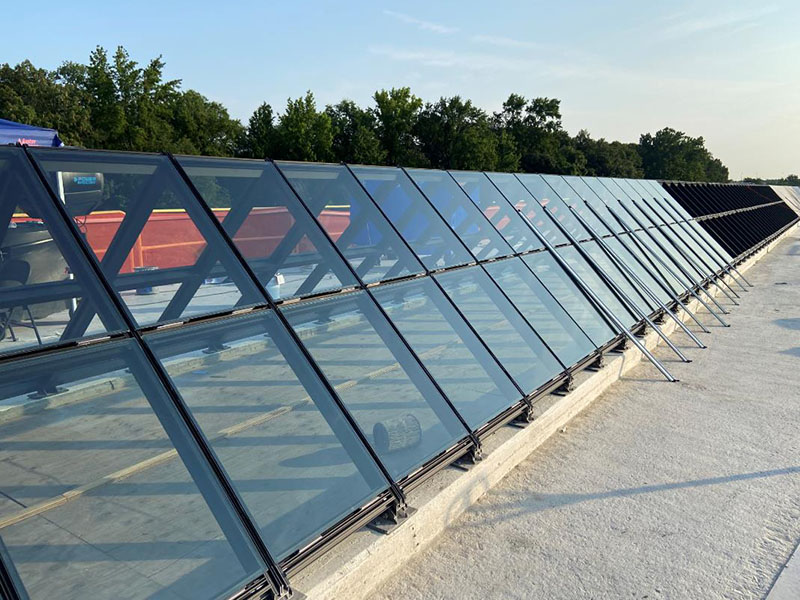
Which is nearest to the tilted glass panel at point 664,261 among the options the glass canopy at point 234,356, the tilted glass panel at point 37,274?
the glass canopy at point 234,356

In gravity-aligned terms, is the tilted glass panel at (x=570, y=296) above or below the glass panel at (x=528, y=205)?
below

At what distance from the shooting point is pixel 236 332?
171 inches

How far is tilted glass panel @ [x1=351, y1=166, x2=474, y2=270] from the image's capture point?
6973 millimetres

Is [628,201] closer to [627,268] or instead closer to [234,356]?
[627,268]

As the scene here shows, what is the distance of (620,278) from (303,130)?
45145mm

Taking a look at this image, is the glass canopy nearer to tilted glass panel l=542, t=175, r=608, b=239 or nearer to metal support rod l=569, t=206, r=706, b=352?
metal support rod l=569, t=206, r=706, b=352

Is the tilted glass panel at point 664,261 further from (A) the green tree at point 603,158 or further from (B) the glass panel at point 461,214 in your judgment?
(A) the green tree at point 603,158

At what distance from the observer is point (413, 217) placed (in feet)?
24.6

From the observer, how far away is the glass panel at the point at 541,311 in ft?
24.0

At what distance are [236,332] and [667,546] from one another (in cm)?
348

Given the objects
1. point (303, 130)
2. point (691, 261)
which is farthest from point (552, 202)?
point (303, 130)

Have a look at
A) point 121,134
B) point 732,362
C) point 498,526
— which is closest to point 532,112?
point 121,134

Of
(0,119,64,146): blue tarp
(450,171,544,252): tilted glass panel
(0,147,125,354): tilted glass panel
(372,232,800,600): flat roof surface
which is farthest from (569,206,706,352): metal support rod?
(0,119,64,146): blue tarp

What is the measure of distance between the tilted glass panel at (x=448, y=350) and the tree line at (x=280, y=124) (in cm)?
3615
